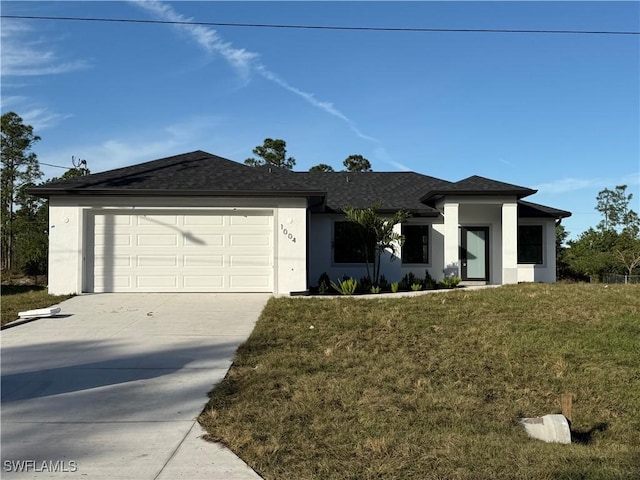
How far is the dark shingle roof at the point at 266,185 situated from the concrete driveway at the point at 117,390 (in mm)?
3526

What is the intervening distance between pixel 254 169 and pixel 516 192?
8.65 metres

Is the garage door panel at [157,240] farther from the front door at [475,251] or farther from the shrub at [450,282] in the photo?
the front door at [475,251]

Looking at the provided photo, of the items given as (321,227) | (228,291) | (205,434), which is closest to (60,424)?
(205,434)

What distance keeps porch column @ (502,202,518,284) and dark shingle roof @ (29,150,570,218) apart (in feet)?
2.72

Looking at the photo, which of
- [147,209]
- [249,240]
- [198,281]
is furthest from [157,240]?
[249,240]

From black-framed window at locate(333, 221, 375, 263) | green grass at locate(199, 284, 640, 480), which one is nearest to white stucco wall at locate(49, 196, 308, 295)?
green grass at locate(199, 284, 640, 480)

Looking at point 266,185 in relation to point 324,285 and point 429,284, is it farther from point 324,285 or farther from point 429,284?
point 429,284

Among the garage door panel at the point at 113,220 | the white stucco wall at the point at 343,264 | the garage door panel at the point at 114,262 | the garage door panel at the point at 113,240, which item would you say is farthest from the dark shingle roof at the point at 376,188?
the garage door panel at the point at 114,262

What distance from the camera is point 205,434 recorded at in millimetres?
4867

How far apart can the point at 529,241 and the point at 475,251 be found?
2.06 m

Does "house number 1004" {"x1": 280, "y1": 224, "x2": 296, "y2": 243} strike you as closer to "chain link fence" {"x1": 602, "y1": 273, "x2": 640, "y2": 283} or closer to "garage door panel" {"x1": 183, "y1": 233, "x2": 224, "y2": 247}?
"garage door panel" {"x1": 183, "y1": 233, "x2": 224, "y2": 247}

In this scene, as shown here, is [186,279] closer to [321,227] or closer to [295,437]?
[321,227]

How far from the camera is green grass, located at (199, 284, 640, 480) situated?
4.24 metres

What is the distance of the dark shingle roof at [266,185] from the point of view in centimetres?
1359
